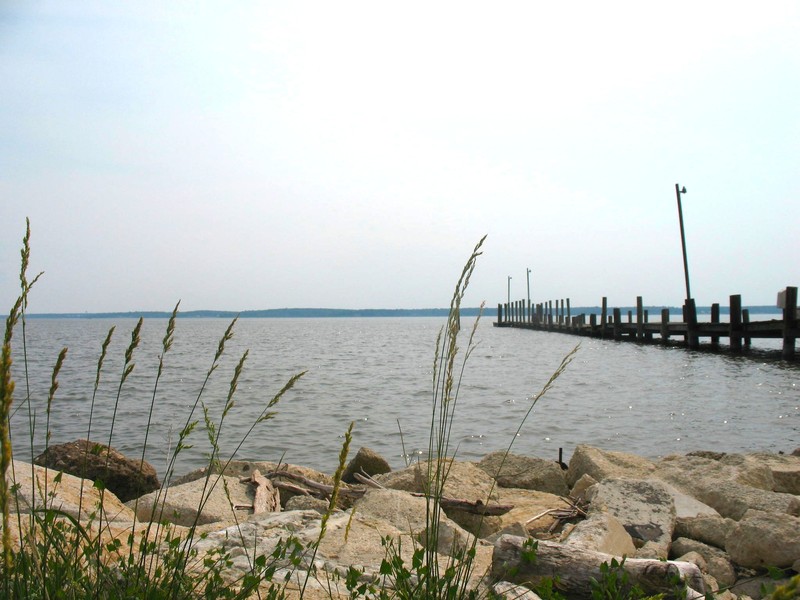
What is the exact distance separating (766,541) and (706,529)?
0.65 meters

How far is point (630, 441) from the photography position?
11.0m

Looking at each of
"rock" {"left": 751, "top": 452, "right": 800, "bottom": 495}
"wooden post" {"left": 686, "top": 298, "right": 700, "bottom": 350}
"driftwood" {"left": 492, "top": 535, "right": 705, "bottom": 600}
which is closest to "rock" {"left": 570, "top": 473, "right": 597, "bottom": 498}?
"rock" {"left": 751, "top": 452, "right": 800, "bottom": 495}

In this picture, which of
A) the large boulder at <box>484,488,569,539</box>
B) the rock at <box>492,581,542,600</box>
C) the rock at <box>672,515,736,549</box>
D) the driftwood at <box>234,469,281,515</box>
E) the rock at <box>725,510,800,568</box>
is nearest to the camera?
the rock at <box>492,581,542,600</box>

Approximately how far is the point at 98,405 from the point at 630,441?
445 inches

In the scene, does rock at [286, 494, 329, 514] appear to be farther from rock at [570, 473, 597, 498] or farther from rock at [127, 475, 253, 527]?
rock at [570, 473, 597, 498]

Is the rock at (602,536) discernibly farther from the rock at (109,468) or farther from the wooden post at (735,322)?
the wooden post at (735,322)

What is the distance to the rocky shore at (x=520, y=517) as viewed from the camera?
109 inches

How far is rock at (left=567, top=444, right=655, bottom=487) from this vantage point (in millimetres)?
6780

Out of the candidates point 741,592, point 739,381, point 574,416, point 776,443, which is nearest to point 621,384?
point 739,381

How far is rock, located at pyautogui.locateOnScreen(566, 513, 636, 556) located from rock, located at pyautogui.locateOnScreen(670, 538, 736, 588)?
0.41 metres

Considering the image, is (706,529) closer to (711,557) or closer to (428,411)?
(711,557)

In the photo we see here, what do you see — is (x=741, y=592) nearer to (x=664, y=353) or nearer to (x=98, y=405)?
(x=98, y=405)

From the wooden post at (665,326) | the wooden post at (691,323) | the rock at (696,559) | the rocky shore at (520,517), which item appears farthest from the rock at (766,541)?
the wooden post at (665,326)

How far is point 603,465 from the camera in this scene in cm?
682
